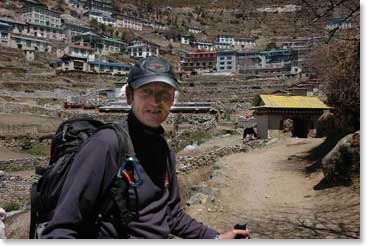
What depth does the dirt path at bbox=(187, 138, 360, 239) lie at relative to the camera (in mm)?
6762

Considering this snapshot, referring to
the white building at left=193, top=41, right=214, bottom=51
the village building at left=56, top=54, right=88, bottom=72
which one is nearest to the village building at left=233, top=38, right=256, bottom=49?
the white building at left=193, top=41, right=214, bottom=51

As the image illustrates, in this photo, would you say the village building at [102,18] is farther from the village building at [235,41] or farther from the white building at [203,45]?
the village building at [235,41]

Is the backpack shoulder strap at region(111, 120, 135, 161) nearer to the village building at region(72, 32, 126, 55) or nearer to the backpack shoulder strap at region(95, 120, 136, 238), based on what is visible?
the backpack shoulder strap at region(95, 120, 136, 238)

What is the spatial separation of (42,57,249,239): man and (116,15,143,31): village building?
396 ft

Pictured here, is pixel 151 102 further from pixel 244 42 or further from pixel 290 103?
pixel 244 42

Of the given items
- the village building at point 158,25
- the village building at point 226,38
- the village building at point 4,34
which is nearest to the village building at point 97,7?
the village building at point 158,25

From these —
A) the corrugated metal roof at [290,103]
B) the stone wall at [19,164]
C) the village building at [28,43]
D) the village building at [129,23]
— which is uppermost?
the village building at [129,23]

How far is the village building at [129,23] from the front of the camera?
4692 inches

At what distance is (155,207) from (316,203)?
7515 millimetres

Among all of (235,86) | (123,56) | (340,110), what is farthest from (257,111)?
(123,56)

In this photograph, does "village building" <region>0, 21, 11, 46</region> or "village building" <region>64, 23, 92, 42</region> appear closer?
"village building" <region>0, 21, 11, 46</region>

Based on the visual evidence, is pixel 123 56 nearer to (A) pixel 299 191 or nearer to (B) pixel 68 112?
(B) pixel 68 112

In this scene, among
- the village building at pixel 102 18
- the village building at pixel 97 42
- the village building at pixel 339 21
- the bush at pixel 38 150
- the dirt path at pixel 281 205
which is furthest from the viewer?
the village building at pixel 102 18

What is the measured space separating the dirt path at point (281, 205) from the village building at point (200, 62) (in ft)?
241
